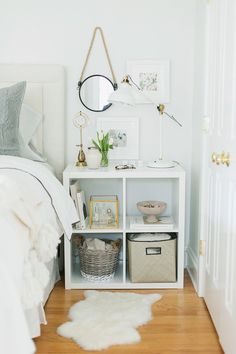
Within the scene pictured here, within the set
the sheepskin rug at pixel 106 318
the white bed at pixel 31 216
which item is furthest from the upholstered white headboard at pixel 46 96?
the sheepskin rug at pixel 106 318

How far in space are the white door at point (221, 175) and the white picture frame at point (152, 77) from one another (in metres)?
0.58

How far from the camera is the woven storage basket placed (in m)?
3.07

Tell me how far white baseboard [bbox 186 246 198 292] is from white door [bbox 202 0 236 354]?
259mm

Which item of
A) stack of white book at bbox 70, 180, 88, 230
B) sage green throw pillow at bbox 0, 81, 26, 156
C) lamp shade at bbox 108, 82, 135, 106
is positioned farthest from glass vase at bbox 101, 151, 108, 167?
sage green throw pillow at bbox 0, 81, 26, 156

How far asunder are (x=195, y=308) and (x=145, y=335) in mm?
467

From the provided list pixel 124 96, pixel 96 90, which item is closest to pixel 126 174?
pixel 124 96

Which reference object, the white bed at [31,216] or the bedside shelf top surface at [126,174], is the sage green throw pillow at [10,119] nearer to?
the white bed at [31,216]

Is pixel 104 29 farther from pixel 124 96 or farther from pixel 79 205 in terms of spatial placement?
pixel 79 205

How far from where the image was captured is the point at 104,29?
10.8 feet

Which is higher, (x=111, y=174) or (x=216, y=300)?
(x=111, y=174)

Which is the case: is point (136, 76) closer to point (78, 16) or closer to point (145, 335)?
point (78, 16)

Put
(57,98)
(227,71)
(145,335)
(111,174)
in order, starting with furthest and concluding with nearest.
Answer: (57,98)
(111,174)
(145,335)
(227,71)

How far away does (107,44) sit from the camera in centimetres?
331

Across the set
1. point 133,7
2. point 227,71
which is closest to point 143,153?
point 133,7
